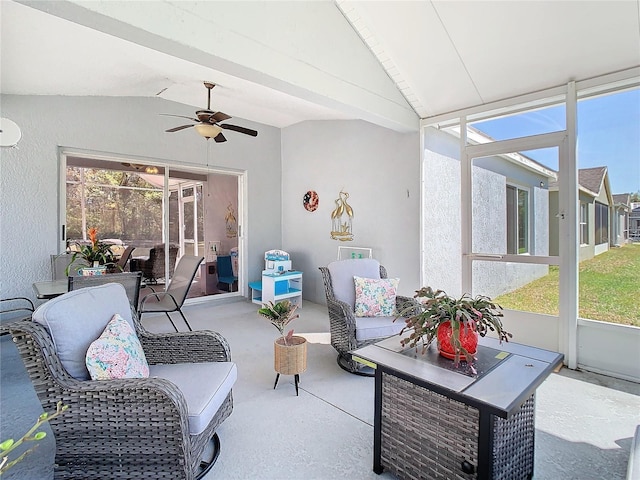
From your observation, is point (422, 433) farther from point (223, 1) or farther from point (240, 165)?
point (240, 165)

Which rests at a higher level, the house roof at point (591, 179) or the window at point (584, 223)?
the house roof at point (591, 179)

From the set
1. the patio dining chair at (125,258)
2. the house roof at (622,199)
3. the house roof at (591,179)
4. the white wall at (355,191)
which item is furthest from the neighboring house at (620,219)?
the patio dining chair at (125,258)

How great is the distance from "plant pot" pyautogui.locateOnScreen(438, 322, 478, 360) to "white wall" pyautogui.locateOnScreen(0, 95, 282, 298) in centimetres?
468

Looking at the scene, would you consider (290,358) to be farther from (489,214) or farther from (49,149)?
(49,149)

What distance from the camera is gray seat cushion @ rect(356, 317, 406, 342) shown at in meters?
3.08

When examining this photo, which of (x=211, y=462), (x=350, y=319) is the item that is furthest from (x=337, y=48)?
(x=211, y=462)

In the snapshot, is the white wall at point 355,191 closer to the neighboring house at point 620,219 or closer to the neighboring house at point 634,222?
the neighboring house at point 620,219

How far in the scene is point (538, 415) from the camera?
8.06ft

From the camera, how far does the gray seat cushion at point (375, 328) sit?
3.08 metres

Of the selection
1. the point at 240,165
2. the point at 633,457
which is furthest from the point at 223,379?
the point at 240,165

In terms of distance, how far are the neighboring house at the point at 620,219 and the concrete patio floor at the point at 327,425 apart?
50.0 inches

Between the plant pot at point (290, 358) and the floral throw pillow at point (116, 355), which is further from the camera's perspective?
the plant pot at point (290, 358)

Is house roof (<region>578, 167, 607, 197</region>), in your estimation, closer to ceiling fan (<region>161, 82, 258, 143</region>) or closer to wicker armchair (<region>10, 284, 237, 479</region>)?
ceiling fan (<region>161, 82, 258, 143</region>)

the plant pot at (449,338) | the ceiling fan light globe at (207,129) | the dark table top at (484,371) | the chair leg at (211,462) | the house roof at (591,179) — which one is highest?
the ceiling fan light globe at (207,129)
